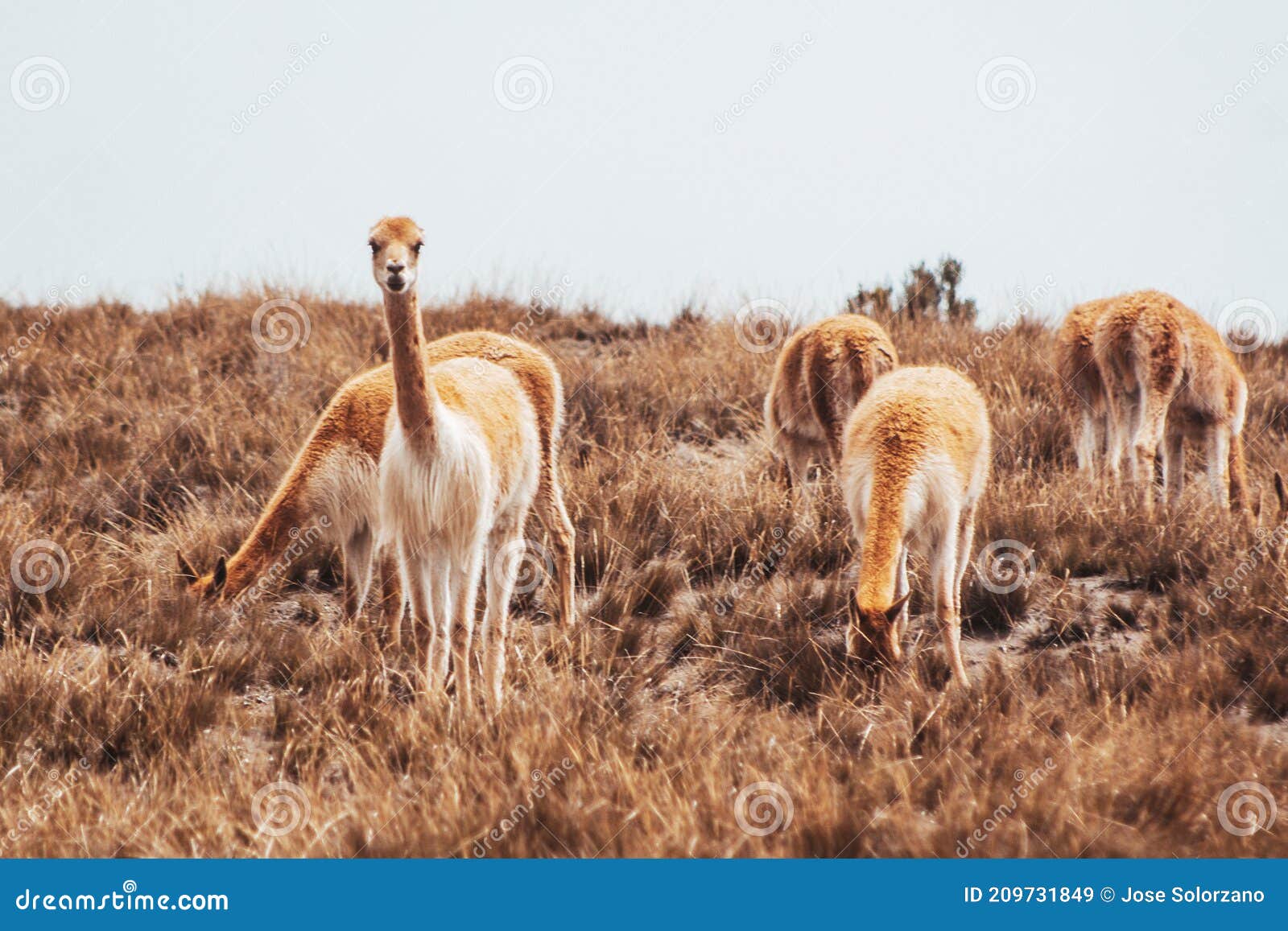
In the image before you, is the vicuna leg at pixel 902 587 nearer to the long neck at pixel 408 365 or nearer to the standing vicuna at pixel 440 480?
the standing vicuna at pixel 440 480

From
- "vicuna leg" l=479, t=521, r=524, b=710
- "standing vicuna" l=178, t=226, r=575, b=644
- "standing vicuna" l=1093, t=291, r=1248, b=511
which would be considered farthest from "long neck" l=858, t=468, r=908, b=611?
"standing vicuna" l=1093, t=291, r=1248, b=511

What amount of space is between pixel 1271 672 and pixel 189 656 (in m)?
5.12

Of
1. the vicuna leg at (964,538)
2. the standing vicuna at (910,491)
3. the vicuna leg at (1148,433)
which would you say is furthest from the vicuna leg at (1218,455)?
the vicuna leg at (964,538)

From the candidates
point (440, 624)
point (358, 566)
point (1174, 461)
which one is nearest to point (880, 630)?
point (440, 624)

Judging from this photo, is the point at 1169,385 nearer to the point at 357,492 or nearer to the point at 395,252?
the point at 357,492

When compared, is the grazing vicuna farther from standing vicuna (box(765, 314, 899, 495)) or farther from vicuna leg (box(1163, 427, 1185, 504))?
vicuna leg (box(1163, 427, 1185, 504))

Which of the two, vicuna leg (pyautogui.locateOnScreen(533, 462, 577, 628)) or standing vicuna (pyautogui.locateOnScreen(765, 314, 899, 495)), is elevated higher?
standing vicuna (pyautogui.locateOnScreen(765, 314, 899, 495))

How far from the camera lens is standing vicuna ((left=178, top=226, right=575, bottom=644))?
17.9ft

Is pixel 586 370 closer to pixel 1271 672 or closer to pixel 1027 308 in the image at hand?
pixel 1027 308

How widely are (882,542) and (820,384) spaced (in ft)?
10.2

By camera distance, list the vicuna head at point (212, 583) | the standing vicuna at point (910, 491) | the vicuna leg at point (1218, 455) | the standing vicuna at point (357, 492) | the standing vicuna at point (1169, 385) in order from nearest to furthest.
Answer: the standing vicuna at point (910, 491)
the vicuna head at point (212, 583)
the standing vicuna at point (357, 492)
the standing vicuna at point (1169, 385)
the vicuna leg at point (1218, 455)

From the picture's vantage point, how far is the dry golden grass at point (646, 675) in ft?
13.7

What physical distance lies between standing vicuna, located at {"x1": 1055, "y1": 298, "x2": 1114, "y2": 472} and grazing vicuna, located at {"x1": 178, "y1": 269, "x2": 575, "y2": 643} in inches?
158

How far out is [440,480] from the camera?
16.7ft
